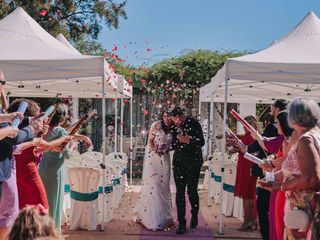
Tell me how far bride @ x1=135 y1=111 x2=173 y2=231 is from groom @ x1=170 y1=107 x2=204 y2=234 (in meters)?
0.21

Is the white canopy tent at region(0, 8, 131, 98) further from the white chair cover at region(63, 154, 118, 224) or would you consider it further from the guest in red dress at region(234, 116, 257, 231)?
the guest in red dress at region(234, 116, 257, 231)

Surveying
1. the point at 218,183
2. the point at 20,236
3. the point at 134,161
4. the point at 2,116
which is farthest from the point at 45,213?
the point at 134,161

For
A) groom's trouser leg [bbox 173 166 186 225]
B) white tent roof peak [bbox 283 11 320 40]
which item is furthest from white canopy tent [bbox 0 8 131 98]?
white tent roof peak [bbox 283 11 320 40]

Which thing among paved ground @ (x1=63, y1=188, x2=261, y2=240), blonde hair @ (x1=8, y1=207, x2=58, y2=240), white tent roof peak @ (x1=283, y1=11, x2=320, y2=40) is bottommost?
paved ground @ (x1=63, y1=188, x2=261, y2=240)

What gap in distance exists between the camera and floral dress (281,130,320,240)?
Result: 294 cm

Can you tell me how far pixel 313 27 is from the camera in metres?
6.41

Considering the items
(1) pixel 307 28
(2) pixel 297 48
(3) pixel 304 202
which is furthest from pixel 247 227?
(3) pixel 304 202

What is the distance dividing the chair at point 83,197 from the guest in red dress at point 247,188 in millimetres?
1903

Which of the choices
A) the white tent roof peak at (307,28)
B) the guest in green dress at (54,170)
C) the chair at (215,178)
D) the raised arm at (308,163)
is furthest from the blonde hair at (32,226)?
the chair at (215,178)

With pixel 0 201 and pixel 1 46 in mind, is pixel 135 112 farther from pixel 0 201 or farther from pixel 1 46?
pixel 0 201

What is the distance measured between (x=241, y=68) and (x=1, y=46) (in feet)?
9.48

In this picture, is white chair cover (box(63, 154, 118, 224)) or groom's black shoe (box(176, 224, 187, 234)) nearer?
groom's black shoe (box(176, 224, 187, 234))

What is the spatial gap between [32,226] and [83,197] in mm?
3840

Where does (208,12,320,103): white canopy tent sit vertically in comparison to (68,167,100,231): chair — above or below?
above
